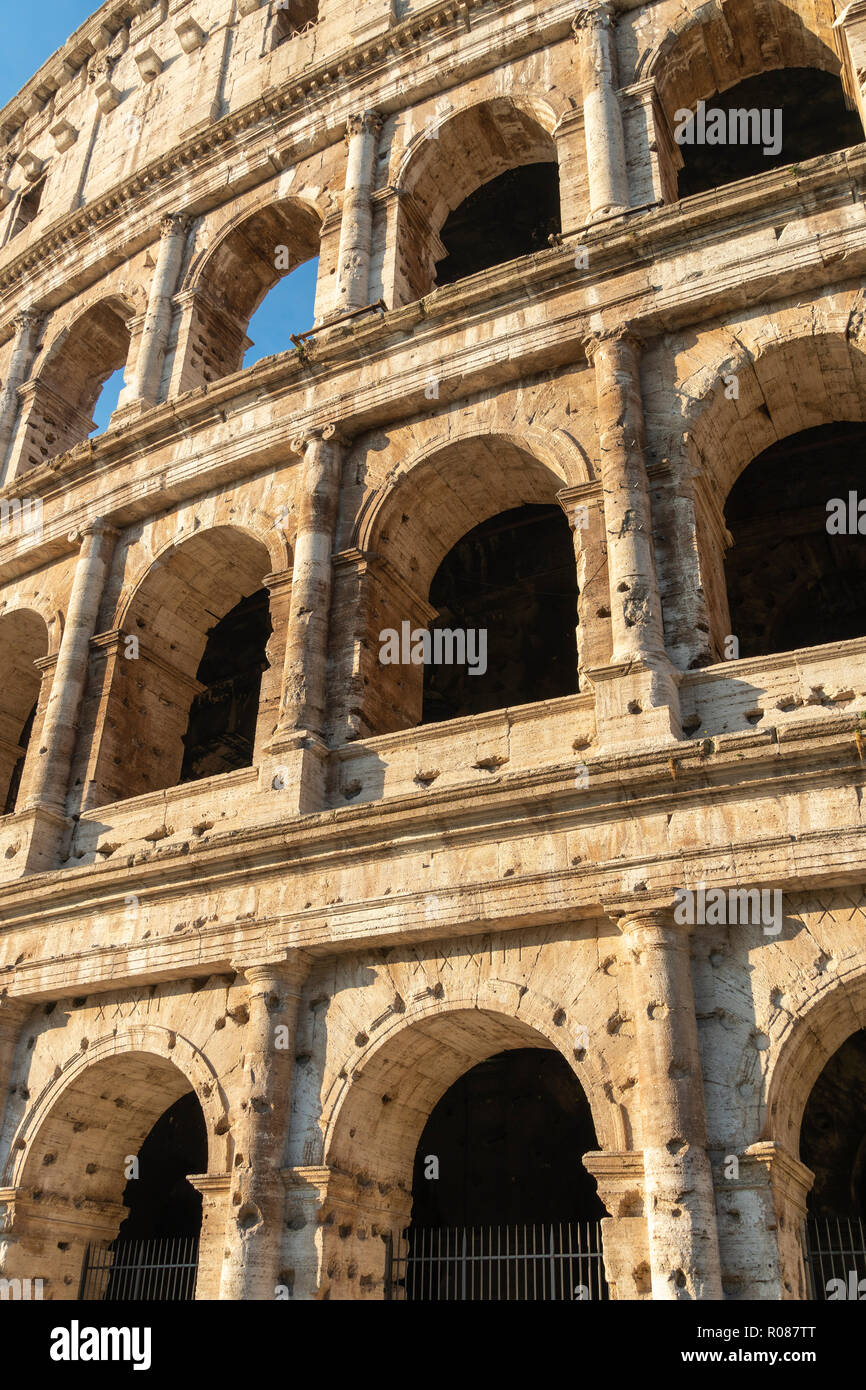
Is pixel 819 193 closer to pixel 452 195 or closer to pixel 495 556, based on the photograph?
pixel 452 195

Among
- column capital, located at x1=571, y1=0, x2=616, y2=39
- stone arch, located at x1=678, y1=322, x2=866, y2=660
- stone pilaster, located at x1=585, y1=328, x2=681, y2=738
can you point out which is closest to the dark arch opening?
stone pilaster, located at x1=585, y1=328, x2=681, y2=738

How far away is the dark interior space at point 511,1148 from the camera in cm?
1197

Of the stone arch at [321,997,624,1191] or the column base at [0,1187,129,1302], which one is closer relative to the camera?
the stone arch at [321,997,624,1191]

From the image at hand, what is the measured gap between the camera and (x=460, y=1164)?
1248 cm

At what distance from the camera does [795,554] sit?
531 inches

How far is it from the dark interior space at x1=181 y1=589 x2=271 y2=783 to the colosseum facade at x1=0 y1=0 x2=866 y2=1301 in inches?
11.4

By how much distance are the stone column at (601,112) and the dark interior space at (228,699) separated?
276 inches

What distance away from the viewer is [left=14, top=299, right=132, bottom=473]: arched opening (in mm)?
14922

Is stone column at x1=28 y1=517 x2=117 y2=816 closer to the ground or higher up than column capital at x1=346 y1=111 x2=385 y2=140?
closer to the ground

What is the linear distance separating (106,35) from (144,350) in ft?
24.3

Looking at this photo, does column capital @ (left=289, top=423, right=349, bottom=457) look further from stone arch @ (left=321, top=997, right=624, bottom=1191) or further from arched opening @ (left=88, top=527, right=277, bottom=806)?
stone arch @ (left=321, top=997, right=624, bottom=1191)

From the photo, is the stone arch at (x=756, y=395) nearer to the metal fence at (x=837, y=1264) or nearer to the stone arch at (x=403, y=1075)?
the stone arch at (x=403, y=1075)

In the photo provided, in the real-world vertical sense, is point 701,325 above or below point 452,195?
below
